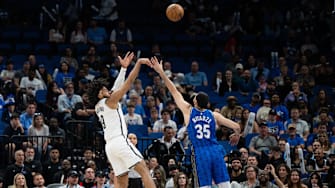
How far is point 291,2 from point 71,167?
45.8ft

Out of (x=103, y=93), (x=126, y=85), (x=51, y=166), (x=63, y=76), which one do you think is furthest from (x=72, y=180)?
(x=63, y=76)

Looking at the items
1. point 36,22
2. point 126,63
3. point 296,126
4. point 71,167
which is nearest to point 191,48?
point 36,22

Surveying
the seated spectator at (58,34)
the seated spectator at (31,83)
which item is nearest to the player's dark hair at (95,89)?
the seated spectator at (31,83)

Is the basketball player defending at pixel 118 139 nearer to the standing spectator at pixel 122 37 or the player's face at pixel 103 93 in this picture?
the player's face at pixel 103 93

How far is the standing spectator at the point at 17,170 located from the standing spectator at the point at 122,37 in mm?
8509

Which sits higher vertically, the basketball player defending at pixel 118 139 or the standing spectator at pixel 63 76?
the standing spectator at pixel 63 76

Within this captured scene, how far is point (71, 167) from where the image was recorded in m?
17.8

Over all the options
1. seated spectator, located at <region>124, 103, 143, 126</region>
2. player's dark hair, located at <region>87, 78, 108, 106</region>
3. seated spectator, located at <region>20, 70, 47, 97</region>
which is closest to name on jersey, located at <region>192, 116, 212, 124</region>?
player's dark hair, located at <region>87, 78, 108, 106</region>

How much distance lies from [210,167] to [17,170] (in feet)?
18.5

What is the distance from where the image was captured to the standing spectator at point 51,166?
17641 millimetres

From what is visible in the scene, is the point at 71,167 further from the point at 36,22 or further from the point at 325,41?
the point at 325,41

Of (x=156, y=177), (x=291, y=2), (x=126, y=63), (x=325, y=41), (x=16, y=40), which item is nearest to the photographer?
(x=126, y=63)

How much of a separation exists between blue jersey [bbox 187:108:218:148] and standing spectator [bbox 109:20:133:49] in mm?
12262

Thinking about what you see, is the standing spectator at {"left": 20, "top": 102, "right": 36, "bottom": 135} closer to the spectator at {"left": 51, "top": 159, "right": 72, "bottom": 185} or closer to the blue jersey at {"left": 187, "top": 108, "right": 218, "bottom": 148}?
the spectator at {"left": 51, "top": 159, "right": 72, "bottom": 185}
